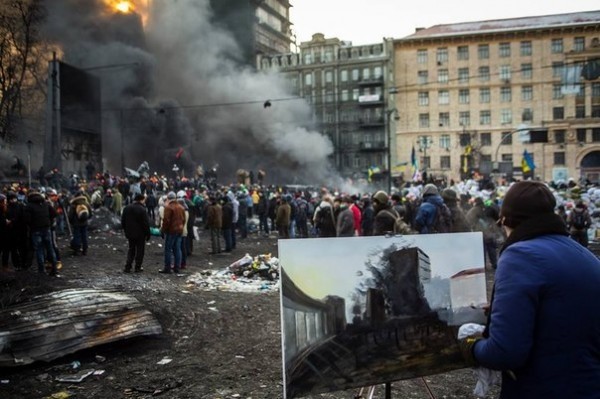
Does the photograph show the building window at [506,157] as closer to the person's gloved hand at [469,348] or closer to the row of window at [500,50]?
the row of window at [500,50]

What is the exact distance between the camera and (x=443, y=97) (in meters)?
53.7

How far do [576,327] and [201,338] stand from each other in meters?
4.66

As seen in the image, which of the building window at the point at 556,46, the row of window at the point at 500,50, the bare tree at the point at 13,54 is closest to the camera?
the bare tree at the point at 13,54

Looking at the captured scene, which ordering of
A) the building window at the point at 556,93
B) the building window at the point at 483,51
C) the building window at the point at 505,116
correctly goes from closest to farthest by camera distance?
the building window at the point at 556,93, the building window at the point at 505,116, the building window at the point at 483,51

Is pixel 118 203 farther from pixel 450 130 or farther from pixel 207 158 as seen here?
pixel 450 130

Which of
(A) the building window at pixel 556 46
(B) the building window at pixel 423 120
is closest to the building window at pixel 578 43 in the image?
(A) the building window at pixel 556 46

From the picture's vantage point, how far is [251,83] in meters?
49.7

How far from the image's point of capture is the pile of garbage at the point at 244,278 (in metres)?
8.28

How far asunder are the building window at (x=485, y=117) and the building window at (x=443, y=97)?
4145 mm

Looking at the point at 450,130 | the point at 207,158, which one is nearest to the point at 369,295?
the point at 207,158

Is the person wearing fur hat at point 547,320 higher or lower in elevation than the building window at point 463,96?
lower

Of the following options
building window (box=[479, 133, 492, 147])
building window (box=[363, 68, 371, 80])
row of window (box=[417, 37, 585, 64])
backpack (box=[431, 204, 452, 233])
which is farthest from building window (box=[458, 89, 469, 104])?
backpack (box=[431, 204, 452, 233])

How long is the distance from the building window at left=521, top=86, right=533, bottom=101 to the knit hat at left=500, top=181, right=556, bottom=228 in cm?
5700

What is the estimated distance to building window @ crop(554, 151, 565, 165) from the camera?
4947 centimetres
